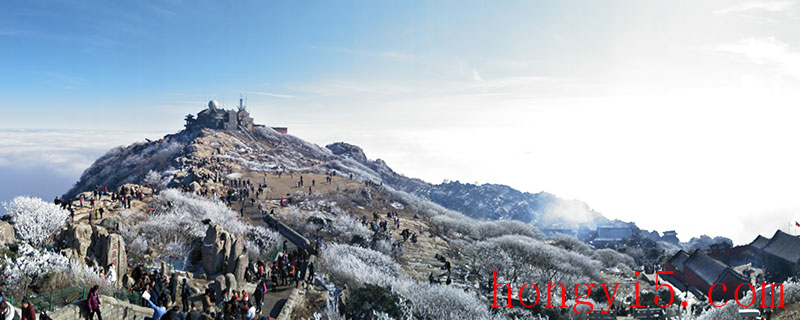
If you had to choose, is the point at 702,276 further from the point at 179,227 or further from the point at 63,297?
the point at 63,297

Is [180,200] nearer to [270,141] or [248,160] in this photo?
[248,160]

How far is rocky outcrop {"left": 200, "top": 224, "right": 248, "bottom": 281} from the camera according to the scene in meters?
19.6

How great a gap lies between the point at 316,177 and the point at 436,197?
50.6 meters

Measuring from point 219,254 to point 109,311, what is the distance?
754cm

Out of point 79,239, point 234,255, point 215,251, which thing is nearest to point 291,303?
point 234,255

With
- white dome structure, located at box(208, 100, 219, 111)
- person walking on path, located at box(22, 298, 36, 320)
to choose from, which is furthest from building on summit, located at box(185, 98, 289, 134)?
person walking on path, located at box(22, 298, 36, 320)

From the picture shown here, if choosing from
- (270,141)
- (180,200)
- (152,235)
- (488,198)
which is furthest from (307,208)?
(488,198)

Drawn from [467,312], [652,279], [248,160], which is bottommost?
[652,279]

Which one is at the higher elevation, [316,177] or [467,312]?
[316,177]

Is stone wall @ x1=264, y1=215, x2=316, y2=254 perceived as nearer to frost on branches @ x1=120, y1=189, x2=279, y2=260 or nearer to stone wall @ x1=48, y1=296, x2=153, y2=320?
frost on branches @ x1=120, y1=189, x2=279, y2=260

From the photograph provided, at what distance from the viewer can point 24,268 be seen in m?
13.5

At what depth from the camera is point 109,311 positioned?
12148 millimetres

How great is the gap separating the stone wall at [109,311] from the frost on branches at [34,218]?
11.0 metres

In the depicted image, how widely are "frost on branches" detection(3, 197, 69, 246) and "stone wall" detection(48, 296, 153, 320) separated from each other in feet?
36.2
